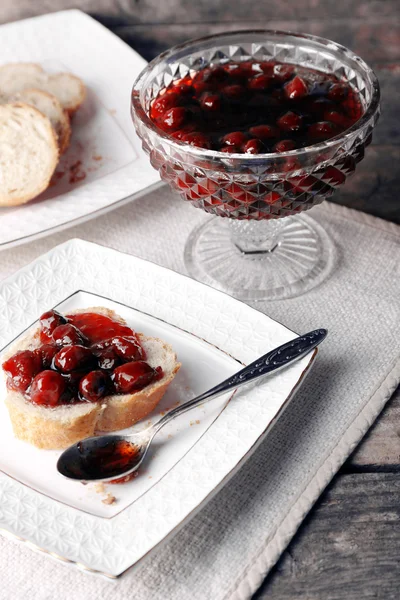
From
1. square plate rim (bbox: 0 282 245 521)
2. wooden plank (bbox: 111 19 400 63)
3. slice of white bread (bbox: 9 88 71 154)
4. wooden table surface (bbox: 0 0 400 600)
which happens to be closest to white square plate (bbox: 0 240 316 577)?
square plate rim (bbox: 0 282 245 521)

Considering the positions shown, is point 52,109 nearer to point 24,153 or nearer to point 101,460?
point 24,153

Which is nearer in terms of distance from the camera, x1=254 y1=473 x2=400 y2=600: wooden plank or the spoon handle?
x1=254 y1=473 x2=400 y2=600: wooden plank

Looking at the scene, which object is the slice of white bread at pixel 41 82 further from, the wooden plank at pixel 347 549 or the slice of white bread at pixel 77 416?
the wooden plank at pixel 347 549

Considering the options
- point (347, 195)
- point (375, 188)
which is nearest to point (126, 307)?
point (347, 195)

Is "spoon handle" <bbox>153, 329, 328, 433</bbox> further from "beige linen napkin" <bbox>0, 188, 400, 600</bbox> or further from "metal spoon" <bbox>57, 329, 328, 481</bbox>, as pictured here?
"beige linen napkin" <bbox>0, 188, 400, 600</bbox>

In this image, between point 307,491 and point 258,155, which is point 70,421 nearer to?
point 307,491

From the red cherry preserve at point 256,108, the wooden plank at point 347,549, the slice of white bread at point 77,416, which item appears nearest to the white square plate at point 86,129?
the red cherry preserve at point 256,108
